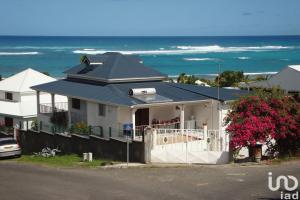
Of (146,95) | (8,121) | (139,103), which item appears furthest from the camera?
(8,121)

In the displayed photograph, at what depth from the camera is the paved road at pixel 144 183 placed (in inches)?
650

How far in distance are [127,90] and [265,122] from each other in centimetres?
796

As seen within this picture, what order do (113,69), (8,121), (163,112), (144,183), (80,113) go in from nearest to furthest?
(144,183) → (163,112) → (113,69) → (80,113) → (8,121)

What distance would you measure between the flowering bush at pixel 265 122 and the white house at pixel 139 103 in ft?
6.64

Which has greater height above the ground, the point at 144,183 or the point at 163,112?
the point at 163,112

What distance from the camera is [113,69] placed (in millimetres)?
28797

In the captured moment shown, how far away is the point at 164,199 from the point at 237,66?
102 m

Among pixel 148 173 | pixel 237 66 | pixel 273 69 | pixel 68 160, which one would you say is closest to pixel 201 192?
pixel 148 173

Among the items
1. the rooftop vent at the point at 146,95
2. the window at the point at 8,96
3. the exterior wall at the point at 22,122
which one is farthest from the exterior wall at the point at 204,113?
the window at the point at 8,96

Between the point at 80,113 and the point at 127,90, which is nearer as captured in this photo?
the point at 127,90

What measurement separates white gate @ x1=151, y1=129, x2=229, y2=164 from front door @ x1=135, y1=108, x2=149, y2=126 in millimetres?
2495

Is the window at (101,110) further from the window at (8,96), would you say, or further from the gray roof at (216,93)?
the window at (8,96)

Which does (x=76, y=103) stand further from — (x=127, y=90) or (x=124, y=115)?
(x=124, y=115)

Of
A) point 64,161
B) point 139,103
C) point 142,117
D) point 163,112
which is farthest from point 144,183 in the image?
point 163,112
